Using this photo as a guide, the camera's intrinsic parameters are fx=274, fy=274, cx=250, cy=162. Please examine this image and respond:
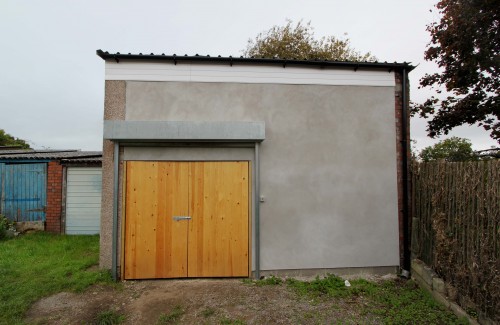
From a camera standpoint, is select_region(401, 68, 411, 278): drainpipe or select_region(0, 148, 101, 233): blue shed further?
select_region(0, 148, 101, 233): blue shed

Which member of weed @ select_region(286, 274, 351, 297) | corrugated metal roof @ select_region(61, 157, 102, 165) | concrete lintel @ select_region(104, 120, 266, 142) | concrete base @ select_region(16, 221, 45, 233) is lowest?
weed @ select_region(286, 274, 351, 297)

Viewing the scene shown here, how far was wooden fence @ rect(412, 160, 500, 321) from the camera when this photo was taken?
11.5 feet

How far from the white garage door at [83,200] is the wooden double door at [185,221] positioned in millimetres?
4707

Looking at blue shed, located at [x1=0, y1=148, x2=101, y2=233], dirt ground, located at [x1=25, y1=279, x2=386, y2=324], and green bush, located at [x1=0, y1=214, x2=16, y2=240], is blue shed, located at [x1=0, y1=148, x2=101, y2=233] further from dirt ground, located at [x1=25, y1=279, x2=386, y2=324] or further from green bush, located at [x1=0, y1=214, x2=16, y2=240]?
dirt ground, located at [x1=25, y1=279, x2=386, y2=324]

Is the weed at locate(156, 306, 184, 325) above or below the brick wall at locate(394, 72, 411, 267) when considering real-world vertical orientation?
below

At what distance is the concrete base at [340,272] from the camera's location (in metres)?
5.20

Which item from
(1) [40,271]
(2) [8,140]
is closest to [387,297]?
(1) [40,271]

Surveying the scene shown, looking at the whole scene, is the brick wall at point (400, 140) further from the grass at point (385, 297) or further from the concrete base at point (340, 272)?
the grass at point (385, 297)

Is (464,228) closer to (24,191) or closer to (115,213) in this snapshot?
(115,213)

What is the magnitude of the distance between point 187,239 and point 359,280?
3.27 metres

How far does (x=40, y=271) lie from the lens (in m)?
5.37

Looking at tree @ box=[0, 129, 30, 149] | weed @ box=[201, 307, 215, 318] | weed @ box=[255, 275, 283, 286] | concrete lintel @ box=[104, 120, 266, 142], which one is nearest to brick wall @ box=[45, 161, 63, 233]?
concrete lintel @ box=[104, 120, 266, 142]

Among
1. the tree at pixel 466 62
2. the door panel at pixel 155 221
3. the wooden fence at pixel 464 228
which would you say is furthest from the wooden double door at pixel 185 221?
the tree at pixel 466 62

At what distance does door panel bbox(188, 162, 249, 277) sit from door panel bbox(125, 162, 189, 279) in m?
0.19
